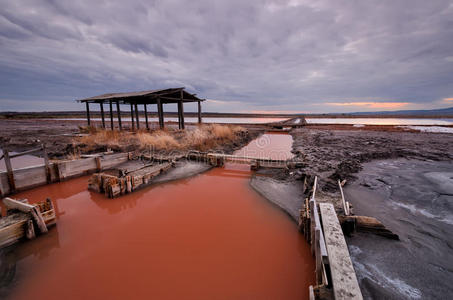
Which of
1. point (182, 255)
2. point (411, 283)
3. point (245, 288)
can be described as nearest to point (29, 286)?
point (182, 255)

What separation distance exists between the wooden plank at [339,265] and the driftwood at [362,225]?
78 centimetres

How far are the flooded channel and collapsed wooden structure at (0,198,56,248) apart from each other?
212mm

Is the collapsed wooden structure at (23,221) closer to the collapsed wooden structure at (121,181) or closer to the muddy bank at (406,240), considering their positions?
the collapsed wooden structure at (121,181)

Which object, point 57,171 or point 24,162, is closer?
point 57,171

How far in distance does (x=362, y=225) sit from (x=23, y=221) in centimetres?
764

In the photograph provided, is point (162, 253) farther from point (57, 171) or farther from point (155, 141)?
point (155, 141)

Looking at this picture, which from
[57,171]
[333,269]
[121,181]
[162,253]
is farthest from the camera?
[57,171]

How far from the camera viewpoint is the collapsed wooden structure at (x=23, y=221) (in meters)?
3.82

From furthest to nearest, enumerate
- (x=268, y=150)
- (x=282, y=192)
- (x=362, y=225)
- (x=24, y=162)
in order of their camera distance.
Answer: (x=268, y=150)
(x=24, y=162)
(x=282, y=192)
(x=362, y=225)

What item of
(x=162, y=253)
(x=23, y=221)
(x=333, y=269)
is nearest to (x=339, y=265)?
(x=333, y=269)

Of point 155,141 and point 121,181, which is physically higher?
point 155,141

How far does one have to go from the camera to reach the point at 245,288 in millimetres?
3039

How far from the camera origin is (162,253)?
3.79 m

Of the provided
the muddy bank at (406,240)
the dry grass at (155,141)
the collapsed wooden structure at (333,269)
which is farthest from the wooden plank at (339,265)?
the dry grass at (155,141)
